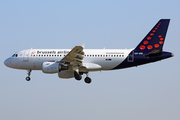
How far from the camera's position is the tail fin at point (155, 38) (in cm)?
5338

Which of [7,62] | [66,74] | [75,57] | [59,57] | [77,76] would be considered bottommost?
[77,76]

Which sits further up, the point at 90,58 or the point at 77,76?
the point at 90,58

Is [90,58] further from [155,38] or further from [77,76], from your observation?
[155,38]

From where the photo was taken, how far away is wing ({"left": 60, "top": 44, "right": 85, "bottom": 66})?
4897cm

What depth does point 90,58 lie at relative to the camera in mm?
53281

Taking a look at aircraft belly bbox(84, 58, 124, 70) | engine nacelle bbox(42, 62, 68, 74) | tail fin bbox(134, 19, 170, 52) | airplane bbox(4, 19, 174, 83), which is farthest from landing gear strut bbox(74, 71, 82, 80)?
tail fin bbox(134, 19, 170, 52)

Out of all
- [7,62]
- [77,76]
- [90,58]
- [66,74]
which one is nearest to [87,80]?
[77,76]

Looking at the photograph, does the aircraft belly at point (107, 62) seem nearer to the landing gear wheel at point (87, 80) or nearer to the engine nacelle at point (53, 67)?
the landing gear wheel at point (87, 80)

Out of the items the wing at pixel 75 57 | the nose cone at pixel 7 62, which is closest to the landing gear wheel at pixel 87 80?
the wing at pixel 75 57

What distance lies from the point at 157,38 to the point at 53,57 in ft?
48.2

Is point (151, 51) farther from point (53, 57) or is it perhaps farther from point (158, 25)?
point (53, 57)

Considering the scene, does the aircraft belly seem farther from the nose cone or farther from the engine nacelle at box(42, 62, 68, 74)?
the nose cone

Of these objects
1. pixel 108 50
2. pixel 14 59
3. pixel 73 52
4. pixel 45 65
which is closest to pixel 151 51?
pixel 108 50

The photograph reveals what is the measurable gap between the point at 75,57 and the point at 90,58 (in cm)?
343
